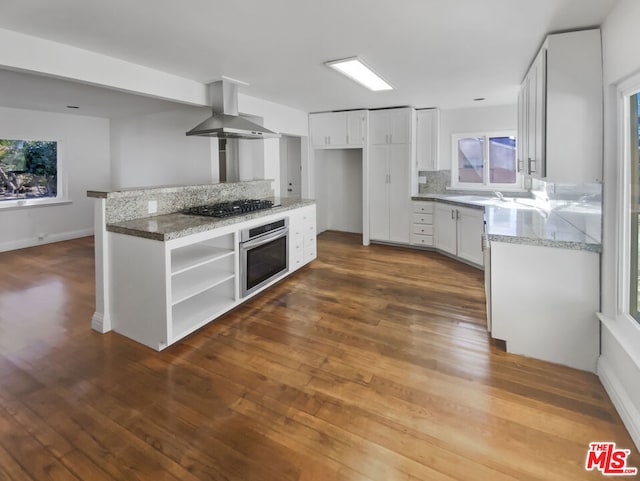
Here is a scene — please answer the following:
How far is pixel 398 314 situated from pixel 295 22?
2513 mm

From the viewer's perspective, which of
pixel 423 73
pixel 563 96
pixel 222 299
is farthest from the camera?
pixel 423 73

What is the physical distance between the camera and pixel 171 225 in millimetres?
2682

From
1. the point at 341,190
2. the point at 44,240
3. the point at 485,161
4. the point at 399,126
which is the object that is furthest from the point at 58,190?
the point at 485,161

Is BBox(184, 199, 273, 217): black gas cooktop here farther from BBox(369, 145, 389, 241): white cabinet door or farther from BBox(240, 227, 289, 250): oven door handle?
BBox(369, 145, 389, 241): white cabinet door

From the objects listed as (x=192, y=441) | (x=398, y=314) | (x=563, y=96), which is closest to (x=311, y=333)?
(x=398, y=314)

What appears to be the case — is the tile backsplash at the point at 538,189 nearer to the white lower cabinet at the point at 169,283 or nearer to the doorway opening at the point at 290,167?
the doorway opening at the point at 290,167

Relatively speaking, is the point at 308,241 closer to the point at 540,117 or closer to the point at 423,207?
the point at 423,207

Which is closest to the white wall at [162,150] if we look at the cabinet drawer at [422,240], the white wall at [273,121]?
the white wall at [273,121]

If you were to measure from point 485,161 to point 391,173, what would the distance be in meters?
1.51

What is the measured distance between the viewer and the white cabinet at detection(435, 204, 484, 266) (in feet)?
15.0

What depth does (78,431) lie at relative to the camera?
5.71 feet

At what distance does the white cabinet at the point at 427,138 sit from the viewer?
5.66 metres

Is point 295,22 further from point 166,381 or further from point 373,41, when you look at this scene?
point 166,381

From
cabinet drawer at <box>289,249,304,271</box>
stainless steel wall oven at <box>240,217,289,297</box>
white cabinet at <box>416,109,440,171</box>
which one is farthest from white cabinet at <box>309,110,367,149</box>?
stainless steel wall oven at <box>240,217,289,297</box>
